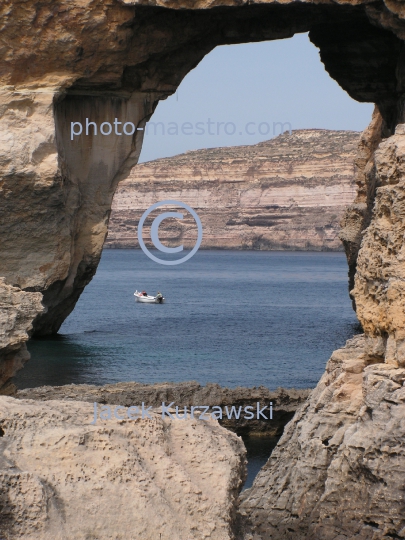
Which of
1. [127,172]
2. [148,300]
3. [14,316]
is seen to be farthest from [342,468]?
[148,300]

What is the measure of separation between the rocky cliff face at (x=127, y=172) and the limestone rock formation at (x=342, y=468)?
1cm

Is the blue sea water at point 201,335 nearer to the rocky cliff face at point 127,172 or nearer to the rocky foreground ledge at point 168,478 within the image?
the rocky cliff face at point 127,172

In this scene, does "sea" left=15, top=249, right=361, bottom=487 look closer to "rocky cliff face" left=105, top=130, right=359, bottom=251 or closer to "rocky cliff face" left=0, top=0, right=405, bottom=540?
"rocky cliff face" left=0, top=0, right=405, bottom=540

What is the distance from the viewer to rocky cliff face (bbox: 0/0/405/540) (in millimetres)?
6738

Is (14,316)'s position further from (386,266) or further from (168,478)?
(168,478)

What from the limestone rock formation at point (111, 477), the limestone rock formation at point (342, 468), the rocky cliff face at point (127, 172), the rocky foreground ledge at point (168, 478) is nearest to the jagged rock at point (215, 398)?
the rocky cliff face at point (127, 172)

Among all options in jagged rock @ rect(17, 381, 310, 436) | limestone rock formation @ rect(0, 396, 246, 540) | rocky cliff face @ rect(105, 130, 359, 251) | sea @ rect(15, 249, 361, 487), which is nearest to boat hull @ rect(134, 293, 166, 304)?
sea @ rect(15, 249, 361, 487)

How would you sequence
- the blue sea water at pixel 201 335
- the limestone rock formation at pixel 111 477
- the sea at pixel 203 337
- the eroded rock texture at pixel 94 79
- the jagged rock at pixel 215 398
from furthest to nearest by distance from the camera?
the blue sea water at pixel 201 335, the sea at pixel 203 337, the eroded rock texture at pixel 94 79, the jagged rock at pixel 215 398, the limestone rock formation at pixel 111 477

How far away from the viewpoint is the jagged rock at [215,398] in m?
12.9

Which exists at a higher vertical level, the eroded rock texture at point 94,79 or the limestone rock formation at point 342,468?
the eroded rock texture at point 94,79

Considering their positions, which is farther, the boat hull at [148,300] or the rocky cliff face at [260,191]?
the rocky cliff face at [260,191]

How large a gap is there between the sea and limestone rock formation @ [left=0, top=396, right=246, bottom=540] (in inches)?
210

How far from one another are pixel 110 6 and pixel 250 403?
6.89 m

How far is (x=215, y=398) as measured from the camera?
44.2ft
